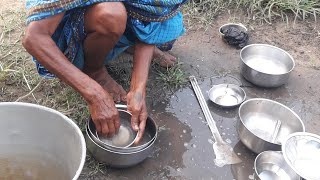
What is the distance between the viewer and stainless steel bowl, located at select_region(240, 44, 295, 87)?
296 centimetres

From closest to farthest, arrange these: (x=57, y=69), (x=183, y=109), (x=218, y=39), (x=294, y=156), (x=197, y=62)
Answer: (x=57, y=69), (x=294, y=156), (x=183, y=109), (x=197, y=62), (x=218, y=39)

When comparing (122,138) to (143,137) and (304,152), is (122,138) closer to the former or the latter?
(143,137)

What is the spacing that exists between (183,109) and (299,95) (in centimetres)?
86

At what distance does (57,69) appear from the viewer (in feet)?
7.02

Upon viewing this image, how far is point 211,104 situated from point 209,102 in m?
0.02

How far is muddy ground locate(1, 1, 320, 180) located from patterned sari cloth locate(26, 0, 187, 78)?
47 cm

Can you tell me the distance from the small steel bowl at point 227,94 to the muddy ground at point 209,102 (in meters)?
0.06

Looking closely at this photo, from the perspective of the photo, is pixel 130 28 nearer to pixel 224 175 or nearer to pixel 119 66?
pixel 119 66

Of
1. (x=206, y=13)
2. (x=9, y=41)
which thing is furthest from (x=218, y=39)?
(x=9, y=41)

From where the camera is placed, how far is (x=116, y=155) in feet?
7.23

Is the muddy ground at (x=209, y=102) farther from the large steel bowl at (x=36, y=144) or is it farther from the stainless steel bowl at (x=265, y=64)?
the large steel bowl at (x=36, y=144)

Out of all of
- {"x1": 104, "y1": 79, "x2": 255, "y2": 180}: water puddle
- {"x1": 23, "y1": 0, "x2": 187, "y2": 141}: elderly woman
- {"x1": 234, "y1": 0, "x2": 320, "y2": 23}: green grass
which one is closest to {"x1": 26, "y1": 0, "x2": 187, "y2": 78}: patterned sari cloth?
{"x1": 23, "y1": 0, "x2": 187, "y2": 141}: elderly woman

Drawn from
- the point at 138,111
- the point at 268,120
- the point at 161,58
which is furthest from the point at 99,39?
the point at 268,120

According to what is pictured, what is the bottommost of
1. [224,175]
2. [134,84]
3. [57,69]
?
[224,175]
